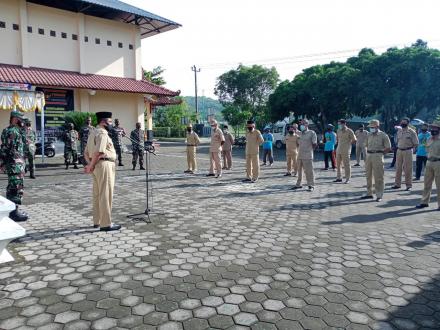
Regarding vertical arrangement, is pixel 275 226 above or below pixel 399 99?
below

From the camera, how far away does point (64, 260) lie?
4.30 meters

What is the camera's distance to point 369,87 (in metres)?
22.1

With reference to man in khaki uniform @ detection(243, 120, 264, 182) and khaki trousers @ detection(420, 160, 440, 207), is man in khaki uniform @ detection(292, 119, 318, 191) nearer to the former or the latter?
man in khaki uniform @ detection(243, 120, 264, 182)

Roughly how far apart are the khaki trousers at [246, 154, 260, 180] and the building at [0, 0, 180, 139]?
1193cm

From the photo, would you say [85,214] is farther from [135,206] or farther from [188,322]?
[188,322]

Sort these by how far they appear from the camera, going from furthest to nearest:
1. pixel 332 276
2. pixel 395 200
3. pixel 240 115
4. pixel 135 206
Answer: pixel 240 115 < pixel 395 200 < pixel 135 206 < pixel 332 276

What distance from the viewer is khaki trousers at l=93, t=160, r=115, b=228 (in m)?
5.28

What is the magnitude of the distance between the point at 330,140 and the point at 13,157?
1063 cm

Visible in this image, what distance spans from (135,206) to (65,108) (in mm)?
14768

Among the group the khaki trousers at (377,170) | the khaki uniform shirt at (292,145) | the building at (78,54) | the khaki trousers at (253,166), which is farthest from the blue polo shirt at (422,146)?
the building at (78,54)

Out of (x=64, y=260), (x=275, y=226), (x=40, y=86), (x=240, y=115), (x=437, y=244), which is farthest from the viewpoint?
(x=240, y=115)

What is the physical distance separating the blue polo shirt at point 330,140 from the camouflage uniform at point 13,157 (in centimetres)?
1035

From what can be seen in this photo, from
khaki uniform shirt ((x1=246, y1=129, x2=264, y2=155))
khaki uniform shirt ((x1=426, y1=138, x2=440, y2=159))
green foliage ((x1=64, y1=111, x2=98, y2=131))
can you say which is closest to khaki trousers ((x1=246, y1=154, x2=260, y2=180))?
khaki uniform shirt ((x1=246, y1=129, x2=264, y2=155))

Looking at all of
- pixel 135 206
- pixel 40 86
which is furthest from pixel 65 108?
pixel 135 206
